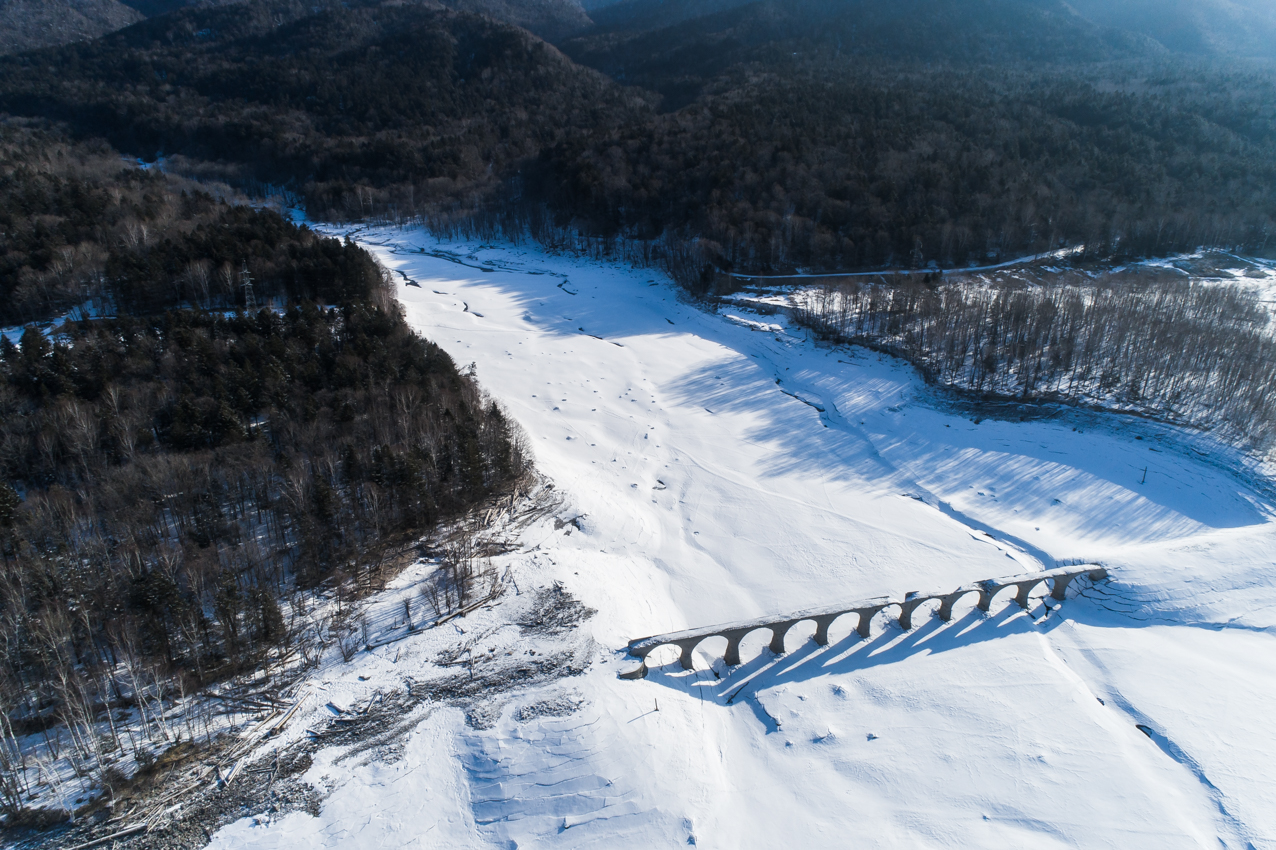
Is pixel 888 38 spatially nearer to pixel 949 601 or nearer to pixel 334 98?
pixel 334 98

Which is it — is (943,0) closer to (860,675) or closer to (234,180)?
(234,180)

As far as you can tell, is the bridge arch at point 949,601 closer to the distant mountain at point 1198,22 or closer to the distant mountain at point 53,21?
the distant mountain at point 1198,22

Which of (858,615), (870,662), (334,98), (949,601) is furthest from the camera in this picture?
(334,98)

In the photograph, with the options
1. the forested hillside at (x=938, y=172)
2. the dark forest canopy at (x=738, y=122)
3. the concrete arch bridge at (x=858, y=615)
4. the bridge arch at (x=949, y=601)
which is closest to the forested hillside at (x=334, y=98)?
the dark forest canopy at (x=738, y=122)

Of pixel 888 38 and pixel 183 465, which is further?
pixel 888 38

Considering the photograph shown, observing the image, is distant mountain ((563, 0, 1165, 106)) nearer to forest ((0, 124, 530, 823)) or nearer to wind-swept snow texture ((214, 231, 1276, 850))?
forest ((0, 124, 530, 823))

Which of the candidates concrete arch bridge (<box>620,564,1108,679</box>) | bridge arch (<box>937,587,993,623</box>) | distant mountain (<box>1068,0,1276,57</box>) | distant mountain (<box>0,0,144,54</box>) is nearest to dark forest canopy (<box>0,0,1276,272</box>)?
distant mountain (<box>1068,0,1276,57</box>)

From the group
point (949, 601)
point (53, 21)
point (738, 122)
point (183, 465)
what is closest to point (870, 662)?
point (949, 601)
